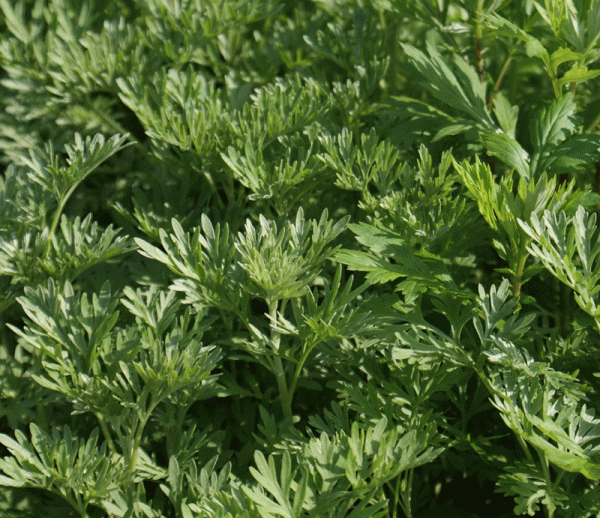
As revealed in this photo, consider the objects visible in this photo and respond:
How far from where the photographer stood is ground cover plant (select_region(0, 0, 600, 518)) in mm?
863

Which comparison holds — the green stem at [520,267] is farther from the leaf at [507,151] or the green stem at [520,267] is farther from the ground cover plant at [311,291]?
the leaf at [507,151]

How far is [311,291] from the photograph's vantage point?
103 centimetres

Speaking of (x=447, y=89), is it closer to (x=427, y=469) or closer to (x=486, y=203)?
(x=486, y=203)

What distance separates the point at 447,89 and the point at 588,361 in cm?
54

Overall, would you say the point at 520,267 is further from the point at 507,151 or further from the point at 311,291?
the point at 311,291

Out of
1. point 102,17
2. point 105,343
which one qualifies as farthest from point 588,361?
point 102,17

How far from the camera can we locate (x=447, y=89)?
1.13 m

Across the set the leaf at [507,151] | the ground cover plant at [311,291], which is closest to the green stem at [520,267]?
the ground cover plant at [311,291]

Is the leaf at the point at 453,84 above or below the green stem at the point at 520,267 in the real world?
above

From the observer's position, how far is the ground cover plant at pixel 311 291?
0.86 meters

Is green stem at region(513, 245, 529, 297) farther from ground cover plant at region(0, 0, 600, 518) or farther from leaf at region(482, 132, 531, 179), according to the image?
leaf at region(482, 132, 531, 179)

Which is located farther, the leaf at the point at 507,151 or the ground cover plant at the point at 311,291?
the leaf at the point at 507,151

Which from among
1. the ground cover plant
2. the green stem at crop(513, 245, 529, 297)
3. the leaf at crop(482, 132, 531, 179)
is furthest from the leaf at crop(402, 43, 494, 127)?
the green stem at crop(513, 245, 529, 297)

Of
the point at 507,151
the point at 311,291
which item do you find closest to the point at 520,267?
the point at 507,151
